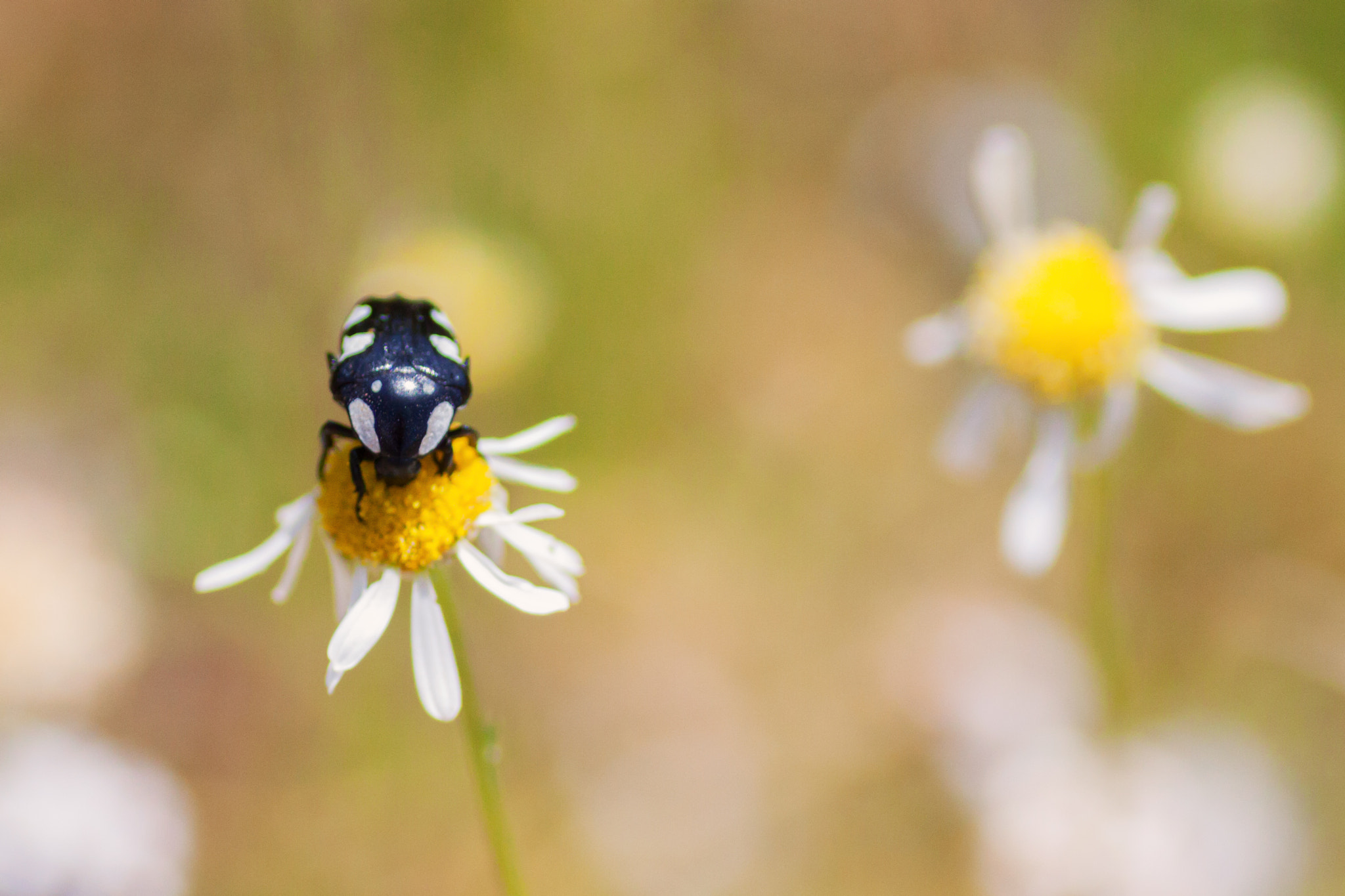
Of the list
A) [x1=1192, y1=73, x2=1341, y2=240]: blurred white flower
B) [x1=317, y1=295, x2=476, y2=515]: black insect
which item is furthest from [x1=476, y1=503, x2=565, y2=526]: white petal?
[x1=1192, y1=73, x2=1341, y2=240]: blurred white flower

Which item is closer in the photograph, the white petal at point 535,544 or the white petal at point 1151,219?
the white petal at point 535,544

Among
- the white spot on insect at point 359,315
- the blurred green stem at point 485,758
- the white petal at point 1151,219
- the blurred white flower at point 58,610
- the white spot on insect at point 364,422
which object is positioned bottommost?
the blurred green stem at point 485,758

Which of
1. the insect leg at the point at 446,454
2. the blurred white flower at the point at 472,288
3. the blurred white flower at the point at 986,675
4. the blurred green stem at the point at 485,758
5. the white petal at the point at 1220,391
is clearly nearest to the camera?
the blurred green stem at the point at 485,758

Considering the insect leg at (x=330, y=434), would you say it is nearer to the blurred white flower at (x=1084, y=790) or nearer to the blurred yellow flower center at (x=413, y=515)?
the blurred yellow flower center at (x=413, y=515)

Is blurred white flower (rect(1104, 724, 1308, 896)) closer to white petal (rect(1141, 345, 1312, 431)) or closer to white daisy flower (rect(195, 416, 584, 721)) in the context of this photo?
white petal (rect(1141, 345, 1312, 431))

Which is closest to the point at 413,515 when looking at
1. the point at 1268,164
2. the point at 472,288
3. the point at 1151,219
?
the point at 1151,219

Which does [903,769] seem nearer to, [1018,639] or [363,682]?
[1018,639]

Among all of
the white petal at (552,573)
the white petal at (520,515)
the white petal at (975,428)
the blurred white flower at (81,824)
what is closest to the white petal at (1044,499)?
the white petal at (975,428)
